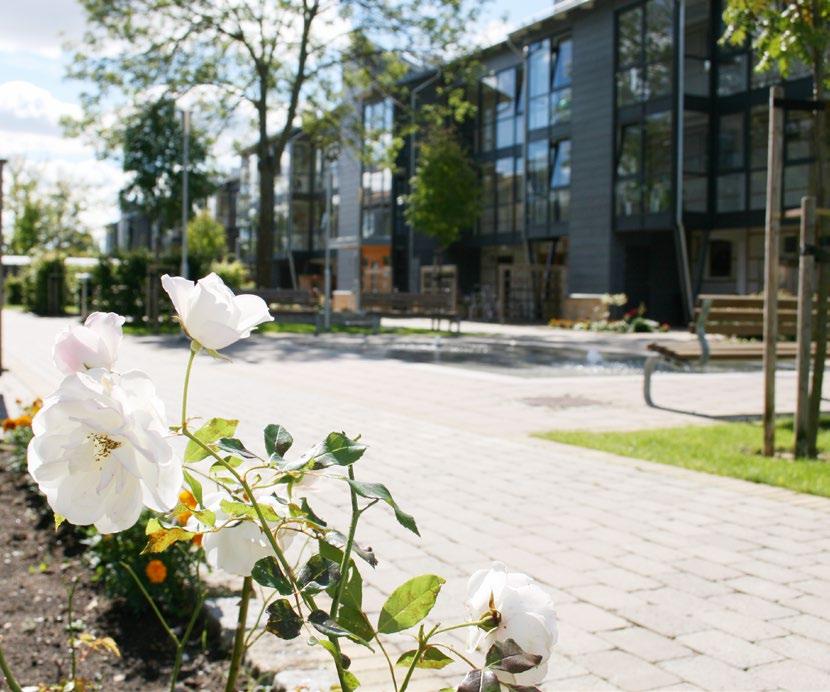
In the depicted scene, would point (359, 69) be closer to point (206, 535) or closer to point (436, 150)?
point (436, 150)

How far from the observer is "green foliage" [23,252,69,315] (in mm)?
37531

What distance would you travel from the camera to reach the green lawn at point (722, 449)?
5777 mm

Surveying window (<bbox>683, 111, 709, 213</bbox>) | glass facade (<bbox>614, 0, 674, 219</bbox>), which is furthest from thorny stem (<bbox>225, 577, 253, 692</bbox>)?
window (<bbox>683, 111, 709, 213</bbox>)

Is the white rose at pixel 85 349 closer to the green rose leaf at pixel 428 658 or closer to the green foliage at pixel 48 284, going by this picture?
the green rose leaf at pixel 428 658

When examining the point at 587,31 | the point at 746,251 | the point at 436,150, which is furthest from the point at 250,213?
the point at 746,251

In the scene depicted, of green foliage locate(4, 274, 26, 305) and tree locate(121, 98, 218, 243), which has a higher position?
tree locate(121, 98, 218, 243)

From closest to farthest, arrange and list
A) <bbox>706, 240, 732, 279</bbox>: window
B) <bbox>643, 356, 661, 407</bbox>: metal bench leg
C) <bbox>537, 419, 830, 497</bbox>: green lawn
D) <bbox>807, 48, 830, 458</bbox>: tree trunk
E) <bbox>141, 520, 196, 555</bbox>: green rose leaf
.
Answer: <bbox>141, 520, 196, 555</bbox>: green rose leaf, <bbox>537, 419, 830, 497</bbox>: green lawn, <bbox>807, 48, 830, 458</bbox>: tree trunk, <bbox>643, 356, 661, 407</bbox>: metal bench leg, <bbox>706, 240, 732, 279</bbox>: window

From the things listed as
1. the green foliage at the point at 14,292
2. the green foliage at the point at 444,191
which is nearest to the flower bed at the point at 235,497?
the green foliage at the point at 444,191

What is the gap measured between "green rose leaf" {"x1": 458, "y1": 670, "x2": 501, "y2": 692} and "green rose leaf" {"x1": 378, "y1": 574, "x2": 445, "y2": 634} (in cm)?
10

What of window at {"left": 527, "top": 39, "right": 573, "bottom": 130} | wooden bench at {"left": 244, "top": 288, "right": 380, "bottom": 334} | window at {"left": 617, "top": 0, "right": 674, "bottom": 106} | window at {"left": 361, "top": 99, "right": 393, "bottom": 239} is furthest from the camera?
window at {"left": 361, "top": 99, "right": 393, "bottom": 239}

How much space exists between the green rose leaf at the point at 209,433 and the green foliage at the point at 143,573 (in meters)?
2.14

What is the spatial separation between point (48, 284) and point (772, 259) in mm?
35507

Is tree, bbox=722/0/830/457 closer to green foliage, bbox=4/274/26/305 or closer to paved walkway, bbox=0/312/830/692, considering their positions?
paved walkway, bbox=0/312/830/692

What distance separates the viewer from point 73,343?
1.02 metres
